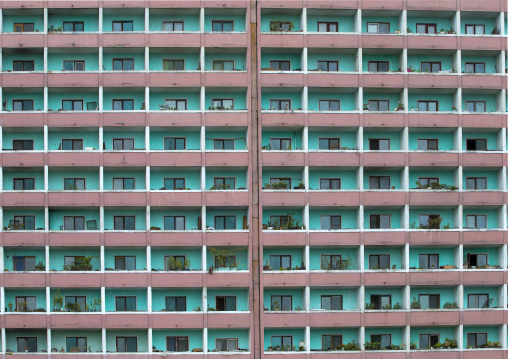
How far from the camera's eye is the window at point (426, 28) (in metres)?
53.0

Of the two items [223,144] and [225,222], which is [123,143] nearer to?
[223,144]

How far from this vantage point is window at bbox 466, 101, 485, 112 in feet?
173

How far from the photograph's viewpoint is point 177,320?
160 ft

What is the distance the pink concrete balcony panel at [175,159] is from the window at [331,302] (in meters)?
13.5

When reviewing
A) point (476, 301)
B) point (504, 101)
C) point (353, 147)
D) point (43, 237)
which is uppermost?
point (504, 101)

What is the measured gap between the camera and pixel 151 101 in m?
51.6

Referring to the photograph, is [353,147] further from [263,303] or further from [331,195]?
[263,303]

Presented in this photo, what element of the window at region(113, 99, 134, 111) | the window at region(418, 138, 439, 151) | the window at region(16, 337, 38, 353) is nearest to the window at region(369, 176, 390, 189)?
the window at region(418, 138, 439, 151)

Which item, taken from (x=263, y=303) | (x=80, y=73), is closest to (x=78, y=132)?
(x=80, y=73)

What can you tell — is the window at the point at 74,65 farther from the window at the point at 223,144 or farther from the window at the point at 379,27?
the window at the point at 379,27

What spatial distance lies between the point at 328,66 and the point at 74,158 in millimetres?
20081

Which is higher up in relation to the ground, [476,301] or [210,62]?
[210,62]

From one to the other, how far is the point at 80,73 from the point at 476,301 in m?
33.7

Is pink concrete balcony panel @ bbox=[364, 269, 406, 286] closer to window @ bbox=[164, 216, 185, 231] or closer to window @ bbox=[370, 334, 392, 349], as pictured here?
window @ bbox=[370, 334, 392, 349]
